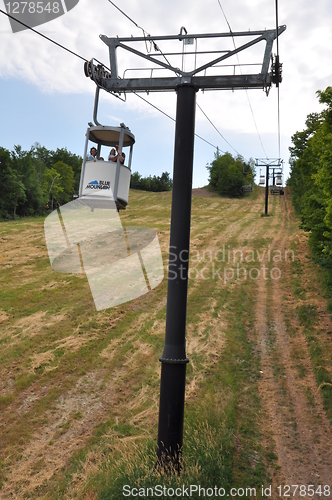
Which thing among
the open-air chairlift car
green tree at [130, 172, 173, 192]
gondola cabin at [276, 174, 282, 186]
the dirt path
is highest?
green tree at [130, 172, 173, 192]

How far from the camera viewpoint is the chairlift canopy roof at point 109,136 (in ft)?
29.3

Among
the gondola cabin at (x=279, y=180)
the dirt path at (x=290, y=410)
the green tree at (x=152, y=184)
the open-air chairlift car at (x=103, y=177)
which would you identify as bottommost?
the dirt path at (x=290, y=410)

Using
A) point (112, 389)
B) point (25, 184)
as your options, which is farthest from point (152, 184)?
point (112, 389)

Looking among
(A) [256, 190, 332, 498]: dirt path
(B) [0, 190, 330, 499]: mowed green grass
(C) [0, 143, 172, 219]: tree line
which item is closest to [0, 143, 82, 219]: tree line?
Result: (C) [0, 143, 172, 219]: tree line

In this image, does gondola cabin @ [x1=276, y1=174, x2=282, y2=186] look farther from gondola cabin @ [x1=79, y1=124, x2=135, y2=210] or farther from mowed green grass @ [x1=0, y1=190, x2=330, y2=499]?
gondola cabin @ [x1=79, y1=124, x2=135, y2=210]

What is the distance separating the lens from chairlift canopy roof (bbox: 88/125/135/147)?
29.3 ft

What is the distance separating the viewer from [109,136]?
9.37 meters

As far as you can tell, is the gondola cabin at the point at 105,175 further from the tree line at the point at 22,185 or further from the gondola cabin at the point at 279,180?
the tree line at the point at 22,185

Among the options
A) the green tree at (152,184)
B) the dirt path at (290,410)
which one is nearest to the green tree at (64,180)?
the green tree at (152,184)

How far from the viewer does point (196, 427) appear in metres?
8.78

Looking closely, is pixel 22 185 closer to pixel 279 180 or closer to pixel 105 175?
pixel 279 180

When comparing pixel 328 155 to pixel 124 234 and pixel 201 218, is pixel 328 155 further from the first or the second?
pixel 201 218

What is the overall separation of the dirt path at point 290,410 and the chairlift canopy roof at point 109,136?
754 centimetres

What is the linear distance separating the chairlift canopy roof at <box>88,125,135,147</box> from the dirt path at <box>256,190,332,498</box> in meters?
7.54
